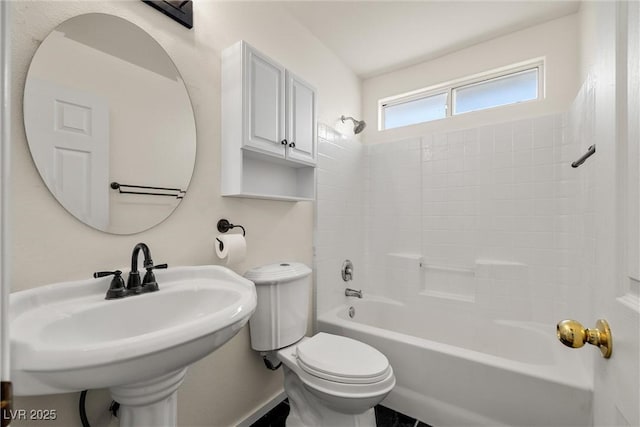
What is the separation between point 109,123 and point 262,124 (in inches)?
25.6

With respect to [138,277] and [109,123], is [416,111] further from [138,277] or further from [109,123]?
[138,277]

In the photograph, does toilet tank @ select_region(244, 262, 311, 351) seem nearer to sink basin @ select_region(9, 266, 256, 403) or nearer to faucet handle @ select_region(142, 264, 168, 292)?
sink basin @ select_region(9, 266, 256, 403)

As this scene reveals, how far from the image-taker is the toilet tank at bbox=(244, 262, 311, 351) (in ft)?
4.91

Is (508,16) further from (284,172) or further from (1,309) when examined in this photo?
(1,309)

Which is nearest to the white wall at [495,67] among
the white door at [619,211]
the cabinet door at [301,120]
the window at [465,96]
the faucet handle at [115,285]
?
the window at [465,96]

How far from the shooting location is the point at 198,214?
135 centimetres

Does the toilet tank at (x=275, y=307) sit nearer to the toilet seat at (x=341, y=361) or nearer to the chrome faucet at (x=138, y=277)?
the toilet seat at (x=341, y=361)

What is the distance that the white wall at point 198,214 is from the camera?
2.88 ft

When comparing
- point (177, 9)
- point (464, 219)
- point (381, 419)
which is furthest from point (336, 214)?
point (177, 9)

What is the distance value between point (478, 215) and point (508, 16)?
1.40 m

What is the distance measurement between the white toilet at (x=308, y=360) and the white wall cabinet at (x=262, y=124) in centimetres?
50

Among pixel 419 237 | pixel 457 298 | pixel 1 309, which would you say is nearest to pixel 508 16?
pixel 419 237

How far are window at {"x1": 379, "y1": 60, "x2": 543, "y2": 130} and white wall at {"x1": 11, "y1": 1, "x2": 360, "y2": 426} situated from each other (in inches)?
30.8

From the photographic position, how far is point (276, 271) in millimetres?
1539
